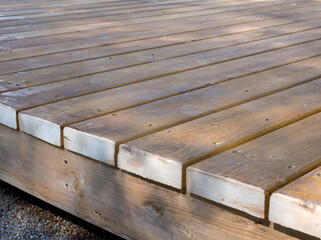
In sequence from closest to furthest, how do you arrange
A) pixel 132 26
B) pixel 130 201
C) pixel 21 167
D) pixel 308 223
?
pixel 308 223, pixel 130 201, pixel 21 167, pixel 132 26

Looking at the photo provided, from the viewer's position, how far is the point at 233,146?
1119 mm

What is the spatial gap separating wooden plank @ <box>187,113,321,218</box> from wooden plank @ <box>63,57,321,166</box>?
0.72ft

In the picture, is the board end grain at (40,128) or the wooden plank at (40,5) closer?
the board end grain at (40,128)

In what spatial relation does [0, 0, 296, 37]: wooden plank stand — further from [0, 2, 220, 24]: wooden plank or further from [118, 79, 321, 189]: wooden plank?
[118, 79, 321, 189]: wooden plank

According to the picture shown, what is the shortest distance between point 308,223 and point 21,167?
868mm

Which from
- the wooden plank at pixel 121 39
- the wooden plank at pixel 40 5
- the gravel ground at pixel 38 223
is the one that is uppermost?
the wooden plank at pixel 40 5

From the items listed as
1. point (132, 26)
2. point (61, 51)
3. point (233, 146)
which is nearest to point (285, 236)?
point (233, 146)

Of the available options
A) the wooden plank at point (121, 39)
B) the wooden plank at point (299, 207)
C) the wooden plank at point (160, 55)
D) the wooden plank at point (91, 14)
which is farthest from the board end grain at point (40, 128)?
the wooden plank at point (91, 14)

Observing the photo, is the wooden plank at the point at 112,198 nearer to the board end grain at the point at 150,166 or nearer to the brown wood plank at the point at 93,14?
the board end grain at the point at 150,166

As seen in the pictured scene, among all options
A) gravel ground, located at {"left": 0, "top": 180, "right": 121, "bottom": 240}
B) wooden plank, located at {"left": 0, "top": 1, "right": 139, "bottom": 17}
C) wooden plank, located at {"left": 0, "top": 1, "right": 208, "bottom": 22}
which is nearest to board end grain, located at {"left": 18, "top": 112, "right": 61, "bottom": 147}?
gravel ground, located at {"left": 0, "top": 180, "right": 121, "bottom": 240}

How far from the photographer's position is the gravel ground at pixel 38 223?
152 centimetres

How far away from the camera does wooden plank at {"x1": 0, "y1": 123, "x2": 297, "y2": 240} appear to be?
3.49ft

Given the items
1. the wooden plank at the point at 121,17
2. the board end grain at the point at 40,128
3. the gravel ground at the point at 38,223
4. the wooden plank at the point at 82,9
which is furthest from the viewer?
the wooden plank at the point at 82,9

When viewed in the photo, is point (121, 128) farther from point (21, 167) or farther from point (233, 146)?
point (21, 167)
